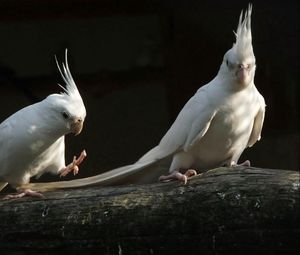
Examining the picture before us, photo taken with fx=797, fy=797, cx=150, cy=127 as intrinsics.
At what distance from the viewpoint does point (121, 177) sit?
129 inches

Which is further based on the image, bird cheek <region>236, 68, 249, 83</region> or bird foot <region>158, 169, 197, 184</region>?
bird cheek <region>236, 68, 249, 83</region>

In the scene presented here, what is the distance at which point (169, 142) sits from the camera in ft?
11.0

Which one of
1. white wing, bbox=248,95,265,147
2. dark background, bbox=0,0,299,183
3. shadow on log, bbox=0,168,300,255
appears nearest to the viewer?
shadow on log, bbox=0,168,300,255

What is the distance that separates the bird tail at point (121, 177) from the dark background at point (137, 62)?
70.7 inches

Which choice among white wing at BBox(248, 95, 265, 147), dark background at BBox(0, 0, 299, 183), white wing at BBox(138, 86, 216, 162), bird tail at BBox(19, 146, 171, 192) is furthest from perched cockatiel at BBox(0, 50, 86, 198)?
dark background at BBox(0, 0, 299, 183)

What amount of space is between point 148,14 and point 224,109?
6.43ft

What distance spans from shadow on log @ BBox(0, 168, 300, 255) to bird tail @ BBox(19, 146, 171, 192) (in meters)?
0.11

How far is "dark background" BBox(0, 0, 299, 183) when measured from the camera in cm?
503

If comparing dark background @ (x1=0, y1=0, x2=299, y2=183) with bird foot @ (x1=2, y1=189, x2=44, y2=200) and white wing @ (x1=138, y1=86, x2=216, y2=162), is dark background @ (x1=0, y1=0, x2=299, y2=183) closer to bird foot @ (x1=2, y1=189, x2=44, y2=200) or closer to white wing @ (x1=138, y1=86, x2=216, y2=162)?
white wing @ (x1=138, y1=86, x2=216, y2=162)

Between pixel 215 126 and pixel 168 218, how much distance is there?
574 mm

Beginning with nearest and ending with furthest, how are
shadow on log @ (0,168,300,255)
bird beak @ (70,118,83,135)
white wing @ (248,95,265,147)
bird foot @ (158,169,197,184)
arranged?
shadow on log @ (0,168,300,255), bird foot @ (158,169,197,184), bird beak @ (70,118,83,135), white wing @ (248,95,265,147)

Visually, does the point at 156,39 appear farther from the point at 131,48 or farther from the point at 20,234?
the point at 20,234

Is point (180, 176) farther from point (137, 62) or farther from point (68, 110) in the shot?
point (137, 62)

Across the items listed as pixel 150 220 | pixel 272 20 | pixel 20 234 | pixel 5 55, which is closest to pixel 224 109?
pixel 150 220
